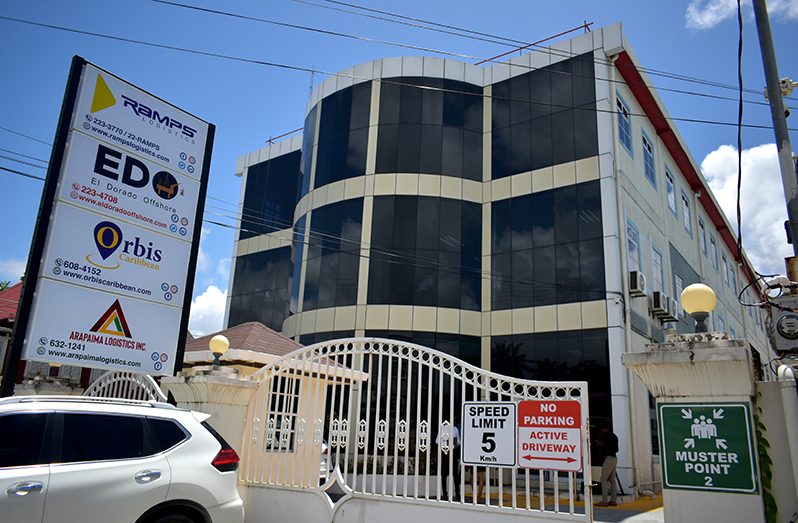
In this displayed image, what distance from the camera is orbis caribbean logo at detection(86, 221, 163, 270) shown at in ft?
26.5

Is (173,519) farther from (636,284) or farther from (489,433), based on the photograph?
(636,284)

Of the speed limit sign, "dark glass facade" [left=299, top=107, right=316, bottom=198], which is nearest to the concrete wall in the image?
the speed limit sign

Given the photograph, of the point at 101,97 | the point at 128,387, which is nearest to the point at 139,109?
the point at 101,97

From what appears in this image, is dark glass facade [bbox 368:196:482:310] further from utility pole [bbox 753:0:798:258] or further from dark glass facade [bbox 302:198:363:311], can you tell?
utility pole [bbox 753:0:798:258]

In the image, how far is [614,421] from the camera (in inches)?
685

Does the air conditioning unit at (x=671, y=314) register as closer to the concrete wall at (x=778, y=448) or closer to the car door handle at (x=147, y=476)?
the concrete wall at (x=778, y=448)

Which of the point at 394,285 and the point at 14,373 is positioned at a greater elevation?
the point at 394,285

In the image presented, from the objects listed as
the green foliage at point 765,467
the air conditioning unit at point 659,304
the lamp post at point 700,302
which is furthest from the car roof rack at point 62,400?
the air conditioning unit at point 659,304

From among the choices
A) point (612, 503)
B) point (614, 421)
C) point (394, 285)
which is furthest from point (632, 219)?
point (612, 503)

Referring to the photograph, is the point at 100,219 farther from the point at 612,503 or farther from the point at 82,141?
the point at 612,503

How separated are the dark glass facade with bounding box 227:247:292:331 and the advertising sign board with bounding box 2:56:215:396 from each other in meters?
18.1

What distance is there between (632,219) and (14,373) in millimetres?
18374

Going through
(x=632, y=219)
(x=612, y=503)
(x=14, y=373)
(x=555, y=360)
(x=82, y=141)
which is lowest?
(x=612, y=503)

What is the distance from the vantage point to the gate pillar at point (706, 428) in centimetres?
502
